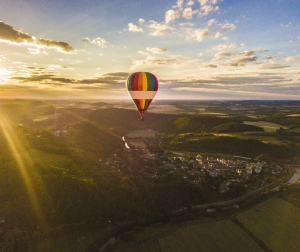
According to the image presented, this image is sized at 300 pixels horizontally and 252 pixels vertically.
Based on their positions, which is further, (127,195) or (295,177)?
(295,177)

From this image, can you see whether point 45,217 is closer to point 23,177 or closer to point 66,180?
point 66,180

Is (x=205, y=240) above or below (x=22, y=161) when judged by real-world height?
below

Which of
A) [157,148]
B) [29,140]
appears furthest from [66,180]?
[157,148]

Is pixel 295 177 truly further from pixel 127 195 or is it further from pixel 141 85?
pixel 141 85

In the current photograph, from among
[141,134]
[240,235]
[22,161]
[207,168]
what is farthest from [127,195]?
[141,134]

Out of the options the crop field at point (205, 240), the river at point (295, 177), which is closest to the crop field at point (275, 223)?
the crop field at point (205, 240)

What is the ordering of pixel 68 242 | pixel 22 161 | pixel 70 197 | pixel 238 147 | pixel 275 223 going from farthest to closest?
pixel 238 147 < pixel 22 161 < pixel 70 197 < pixel 275 223 < pixel 68 242

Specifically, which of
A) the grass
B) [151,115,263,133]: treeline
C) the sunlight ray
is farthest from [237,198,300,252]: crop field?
[151,115,263,133]: treeline

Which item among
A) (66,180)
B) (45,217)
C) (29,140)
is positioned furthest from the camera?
(29,140)
